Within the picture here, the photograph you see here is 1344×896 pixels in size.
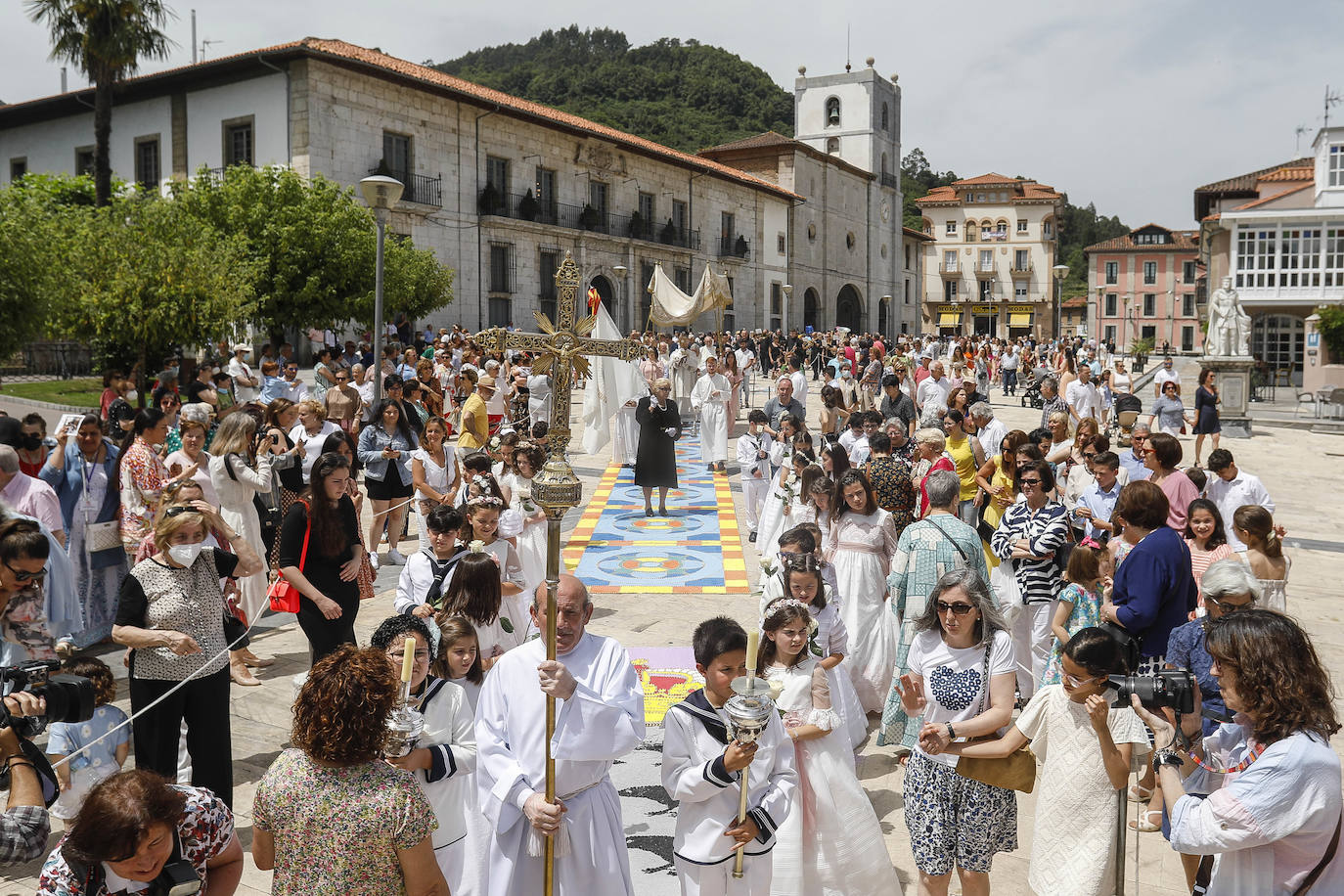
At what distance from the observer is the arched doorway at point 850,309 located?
201 feet

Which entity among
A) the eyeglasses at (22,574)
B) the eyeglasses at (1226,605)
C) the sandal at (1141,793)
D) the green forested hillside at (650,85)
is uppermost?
the green forested hillside at (650,85)

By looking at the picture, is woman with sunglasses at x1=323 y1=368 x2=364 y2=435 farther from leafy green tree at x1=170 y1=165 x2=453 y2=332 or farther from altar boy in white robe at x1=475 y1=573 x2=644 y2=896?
leafy green tree at x1=170 y1=165 x2=453 y2=332

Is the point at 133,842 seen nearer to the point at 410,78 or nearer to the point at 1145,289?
the point at 410,78

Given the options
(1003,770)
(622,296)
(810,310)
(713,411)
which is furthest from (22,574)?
(810,310)

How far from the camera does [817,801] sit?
4.05 meters

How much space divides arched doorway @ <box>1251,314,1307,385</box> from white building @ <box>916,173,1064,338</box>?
35.1 metres

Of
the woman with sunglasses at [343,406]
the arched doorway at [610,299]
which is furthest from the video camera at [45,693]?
the arched doorway at [610,299]

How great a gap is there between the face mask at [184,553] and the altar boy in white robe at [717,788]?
2375mm

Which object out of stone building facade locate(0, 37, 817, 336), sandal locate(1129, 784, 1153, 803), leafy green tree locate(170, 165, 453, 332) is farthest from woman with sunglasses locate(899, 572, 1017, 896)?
stone building facade locate(0, 37, 817, 336)

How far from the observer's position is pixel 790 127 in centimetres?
7588

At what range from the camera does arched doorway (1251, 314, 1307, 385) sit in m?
41.2

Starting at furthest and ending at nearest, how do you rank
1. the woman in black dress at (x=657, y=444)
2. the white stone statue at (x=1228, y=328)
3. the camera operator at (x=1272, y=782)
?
the white stone statue at (x=1228, y=328)
the woman in black dress at (x=657, y=444)
the camera operator at (x=1272, y=782)

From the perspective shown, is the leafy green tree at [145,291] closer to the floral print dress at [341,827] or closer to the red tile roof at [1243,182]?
the floral print dress at [341,827]

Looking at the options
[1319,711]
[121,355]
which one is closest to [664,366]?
[121,355]
